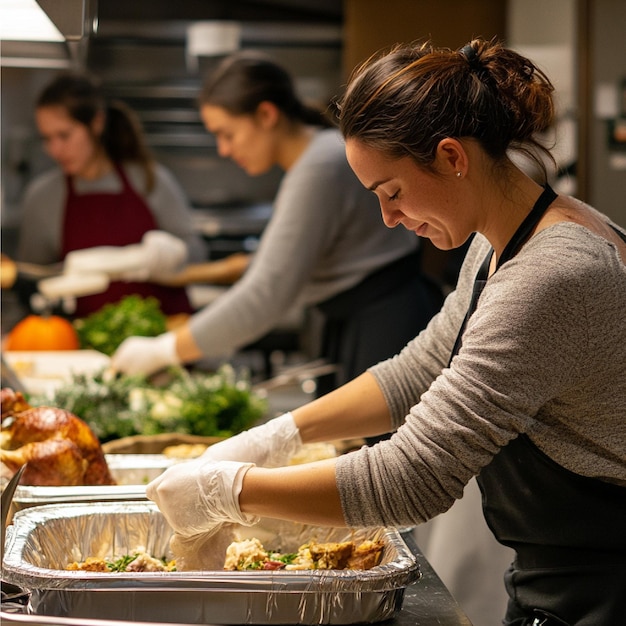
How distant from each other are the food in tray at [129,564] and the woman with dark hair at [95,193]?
2.55 metres

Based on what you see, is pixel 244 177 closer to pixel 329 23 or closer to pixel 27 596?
pixel 329 23

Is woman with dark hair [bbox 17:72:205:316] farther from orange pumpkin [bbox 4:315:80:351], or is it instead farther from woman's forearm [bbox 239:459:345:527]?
woman's forearm [bbox 239:459:345:527]

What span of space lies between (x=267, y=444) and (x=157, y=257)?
2.29 meters

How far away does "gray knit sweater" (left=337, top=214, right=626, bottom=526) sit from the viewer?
4.19ft

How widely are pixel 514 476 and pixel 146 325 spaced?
229 cm

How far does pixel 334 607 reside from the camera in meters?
1.33

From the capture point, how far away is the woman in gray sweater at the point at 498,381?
1.29 meters

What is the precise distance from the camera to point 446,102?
55.3 inches

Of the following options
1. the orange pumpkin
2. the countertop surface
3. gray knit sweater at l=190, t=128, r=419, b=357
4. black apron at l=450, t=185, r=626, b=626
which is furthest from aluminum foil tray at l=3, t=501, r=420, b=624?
the orange pumpkin

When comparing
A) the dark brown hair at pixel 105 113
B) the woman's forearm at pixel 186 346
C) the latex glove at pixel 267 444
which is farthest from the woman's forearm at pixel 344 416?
the dark brown hair at pixel 105 113

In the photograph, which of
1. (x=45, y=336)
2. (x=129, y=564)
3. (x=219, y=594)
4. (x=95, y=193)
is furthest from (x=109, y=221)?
(x=219, y=594)

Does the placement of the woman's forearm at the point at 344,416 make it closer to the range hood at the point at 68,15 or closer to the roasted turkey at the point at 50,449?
the roasted turkey at the point at 50,449

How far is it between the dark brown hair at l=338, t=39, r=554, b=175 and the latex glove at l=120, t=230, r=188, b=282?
2474 mm

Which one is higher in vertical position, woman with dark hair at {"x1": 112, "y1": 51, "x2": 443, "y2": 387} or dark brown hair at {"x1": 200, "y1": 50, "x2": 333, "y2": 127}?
dark brown hair at {"x1": 200, "y1": 50, "x2": 333, "y2": 127}
